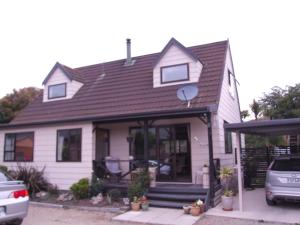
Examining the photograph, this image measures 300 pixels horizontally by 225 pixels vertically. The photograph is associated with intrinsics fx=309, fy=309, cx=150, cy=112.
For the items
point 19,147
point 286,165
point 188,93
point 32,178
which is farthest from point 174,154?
point 19,147

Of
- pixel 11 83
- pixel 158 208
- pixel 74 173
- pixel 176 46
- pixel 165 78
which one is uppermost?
pixel 11 83

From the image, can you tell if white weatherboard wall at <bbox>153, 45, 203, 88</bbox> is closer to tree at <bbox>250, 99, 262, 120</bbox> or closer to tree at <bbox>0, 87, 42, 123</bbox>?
tree at <bbox>0, 87, 42, 123</bbox>

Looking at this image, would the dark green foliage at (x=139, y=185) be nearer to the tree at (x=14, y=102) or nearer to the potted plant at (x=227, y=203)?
the potted plant at (x=227, y=203)

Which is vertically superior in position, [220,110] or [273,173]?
[220,110]

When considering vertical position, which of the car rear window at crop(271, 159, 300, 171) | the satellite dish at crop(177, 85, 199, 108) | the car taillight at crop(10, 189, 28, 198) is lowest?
the car taillight at crop(10, 189, 28, 198)

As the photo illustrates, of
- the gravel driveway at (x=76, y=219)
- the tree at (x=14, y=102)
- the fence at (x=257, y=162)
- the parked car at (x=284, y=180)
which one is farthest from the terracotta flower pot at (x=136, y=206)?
the tree at (x=14, y=102)

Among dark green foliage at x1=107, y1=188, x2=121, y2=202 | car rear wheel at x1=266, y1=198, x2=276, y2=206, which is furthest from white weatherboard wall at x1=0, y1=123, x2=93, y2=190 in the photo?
car rear wheel at x1=266, y1=198, x2=276, y2=206

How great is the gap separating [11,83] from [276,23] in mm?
29832

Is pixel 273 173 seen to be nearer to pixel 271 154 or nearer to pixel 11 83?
pixel 271 154

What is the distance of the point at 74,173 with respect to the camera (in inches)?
498

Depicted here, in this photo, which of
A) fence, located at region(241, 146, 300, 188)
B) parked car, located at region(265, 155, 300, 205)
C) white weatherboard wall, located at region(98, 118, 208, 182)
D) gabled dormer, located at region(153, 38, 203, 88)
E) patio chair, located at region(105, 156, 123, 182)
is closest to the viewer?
parked car, located at region(265, 155, 300, 205)

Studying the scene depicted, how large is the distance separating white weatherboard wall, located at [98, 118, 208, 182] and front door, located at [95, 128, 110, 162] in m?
0.19

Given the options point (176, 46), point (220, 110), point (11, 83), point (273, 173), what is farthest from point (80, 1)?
point (11, 83)

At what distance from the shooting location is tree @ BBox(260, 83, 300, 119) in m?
26.0
